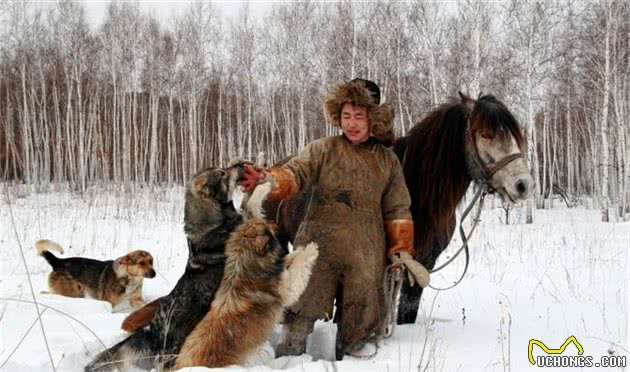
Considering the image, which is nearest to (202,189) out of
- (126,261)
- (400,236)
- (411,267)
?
(400,236)

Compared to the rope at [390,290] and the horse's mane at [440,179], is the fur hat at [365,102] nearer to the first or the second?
the horse's mane at [440,179]

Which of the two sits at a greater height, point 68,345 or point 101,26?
point 101,26

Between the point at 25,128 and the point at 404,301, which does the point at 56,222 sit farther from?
the point at 25,128

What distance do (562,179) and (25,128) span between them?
3644cm

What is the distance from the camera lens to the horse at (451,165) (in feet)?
11.3

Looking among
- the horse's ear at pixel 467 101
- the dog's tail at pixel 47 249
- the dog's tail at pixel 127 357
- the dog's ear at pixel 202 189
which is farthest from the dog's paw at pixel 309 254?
the dog's tail at pixel 47 249

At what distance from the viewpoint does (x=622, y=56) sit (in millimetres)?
17312

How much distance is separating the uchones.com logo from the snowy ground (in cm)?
5

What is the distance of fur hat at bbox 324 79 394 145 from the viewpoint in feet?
10.3

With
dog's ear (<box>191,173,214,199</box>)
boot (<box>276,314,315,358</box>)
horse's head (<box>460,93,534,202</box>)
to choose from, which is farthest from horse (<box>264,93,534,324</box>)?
boot (<box>276,314,315,358</box>)

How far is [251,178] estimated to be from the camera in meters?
2.96

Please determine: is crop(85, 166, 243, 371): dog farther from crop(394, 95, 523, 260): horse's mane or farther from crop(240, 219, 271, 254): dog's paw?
crop(394, 95, 523, 260): horse's mane

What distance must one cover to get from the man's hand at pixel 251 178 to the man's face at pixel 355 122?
0.69 meters

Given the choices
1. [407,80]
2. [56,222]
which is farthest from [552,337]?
[407,80]
